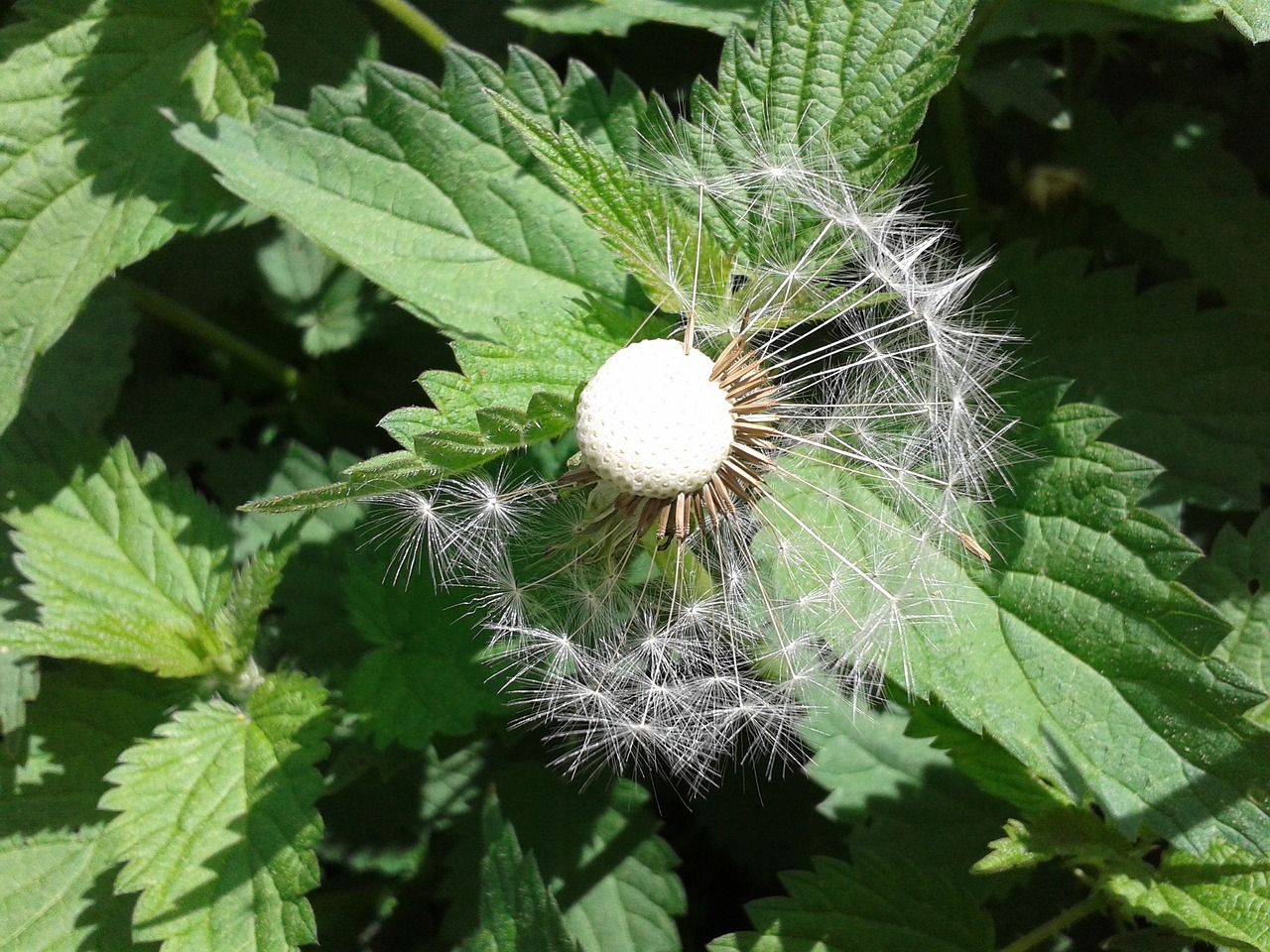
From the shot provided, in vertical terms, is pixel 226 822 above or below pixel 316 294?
below

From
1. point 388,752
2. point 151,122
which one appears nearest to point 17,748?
point 388,752

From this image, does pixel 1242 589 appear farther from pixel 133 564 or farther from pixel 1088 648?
pixel 133 564

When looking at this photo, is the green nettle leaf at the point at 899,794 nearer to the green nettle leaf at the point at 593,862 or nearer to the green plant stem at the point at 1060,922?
the green plant stem at the point at 1060,922

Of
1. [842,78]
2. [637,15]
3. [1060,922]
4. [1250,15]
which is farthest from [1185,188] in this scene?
[1060,922]

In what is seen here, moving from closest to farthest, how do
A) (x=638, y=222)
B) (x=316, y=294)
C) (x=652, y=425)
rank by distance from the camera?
1. (x=652, y=425)
2. (x=638, y=222)
3. (x=316, y=294)

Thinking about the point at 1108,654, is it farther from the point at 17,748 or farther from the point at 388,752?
the point at 17,748

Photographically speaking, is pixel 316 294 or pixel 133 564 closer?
pixel 133 564

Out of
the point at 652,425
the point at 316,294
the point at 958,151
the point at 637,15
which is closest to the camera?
the point at 652,425
